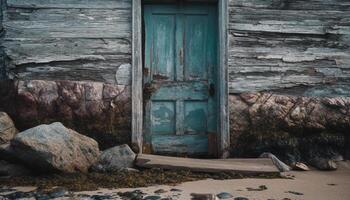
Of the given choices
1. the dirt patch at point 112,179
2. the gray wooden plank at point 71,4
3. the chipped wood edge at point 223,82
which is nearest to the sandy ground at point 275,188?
the dirt patch at point 112,179

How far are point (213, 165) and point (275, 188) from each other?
912 mm

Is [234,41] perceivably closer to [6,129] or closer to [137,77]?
[137,77]

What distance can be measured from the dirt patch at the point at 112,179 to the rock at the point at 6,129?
83 centimetres

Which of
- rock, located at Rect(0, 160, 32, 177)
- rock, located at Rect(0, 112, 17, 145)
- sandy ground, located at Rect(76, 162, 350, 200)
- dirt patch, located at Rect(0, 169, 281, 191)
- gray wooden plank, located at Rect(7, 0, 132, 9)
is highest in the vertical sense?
gray wooden plank, located at Rect(7, 0, 132, 9)

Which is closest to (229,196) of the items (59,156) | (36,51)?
(59,156)

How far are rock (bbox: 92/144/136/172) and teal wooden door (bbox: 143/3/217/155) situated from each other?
782 millimetres

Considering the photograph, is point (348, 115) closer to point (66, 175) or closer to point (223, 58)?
point (223, 58)

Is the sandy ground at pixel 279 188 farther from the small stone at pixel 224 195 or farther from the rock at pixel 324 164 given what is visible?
the rock at pixel 324 164

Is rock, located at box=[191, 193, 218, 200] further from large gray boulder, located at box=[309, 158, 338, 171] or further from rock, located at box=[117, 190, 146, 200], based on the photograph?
large gray boulder, located at box=[309, 158, 338, 171]

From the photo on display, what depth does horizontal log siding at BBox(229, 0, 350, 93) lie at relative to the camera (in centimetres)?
559

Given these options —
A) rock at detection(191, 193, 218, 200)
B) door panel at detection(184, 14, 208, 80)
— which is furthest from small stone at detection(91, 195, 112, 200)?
door panel at detection(184, 14, 208, 80)

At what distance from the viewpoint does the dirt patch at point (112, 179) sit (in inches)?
157

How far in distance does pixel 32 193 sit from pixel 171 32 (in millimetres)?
3025

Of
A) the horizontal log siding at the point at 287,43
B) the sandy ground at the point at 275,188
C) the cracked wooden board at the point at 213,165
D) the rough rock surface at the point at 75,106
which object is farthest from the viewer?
the horizontal log siding at the point at 287,43
